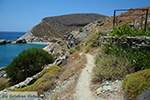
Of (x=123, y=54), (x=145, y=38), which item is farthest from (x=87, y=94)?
(x=145, y=38)

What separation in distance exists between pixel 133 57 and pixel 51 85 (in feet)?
19.0

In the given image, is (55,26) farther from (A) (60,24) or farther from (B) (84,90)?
(B) (84,90)

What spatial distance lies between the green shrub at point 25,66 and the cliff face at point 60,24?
83.4m

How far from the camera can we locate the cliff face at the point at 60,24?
103725mm

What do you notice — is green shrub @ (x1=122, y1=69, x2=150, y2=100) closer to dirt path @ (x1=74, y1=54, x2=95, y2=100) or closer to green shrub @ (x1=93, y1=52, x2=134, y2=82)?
green shrub @ (x1=93, y1=52, x2=134, y2=82)

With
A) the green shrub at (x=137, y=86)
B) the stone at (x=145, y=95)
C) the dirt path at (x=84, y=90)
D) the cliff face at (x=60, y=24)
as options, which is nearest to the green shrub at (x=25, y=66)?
the dirt path at (x=84, y=90)

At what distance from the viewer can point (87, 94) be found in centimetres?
527

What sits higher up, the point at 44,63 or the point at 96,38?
the point at 96,38

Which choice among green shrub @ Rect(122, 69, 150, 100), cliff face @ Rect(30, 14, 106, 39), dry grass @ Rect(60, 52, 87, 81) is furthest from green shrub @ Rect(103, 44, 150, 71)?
cliff face @ Rect(30, 14, 106, 39)

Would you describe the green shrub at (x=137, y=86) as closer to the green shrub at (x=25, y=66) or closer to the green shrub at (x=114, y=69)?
the green shrub at (x=114, y=69)

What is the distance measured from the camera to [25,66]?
17656mm

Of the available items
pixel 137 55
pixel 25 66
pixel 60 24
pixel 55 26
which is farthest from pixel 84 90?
pixel 60 24

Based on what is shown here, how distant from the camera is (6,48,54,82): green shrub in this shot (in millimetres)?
16984

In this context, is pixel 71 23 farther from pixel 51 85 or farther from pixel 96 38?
pixel 51 85
